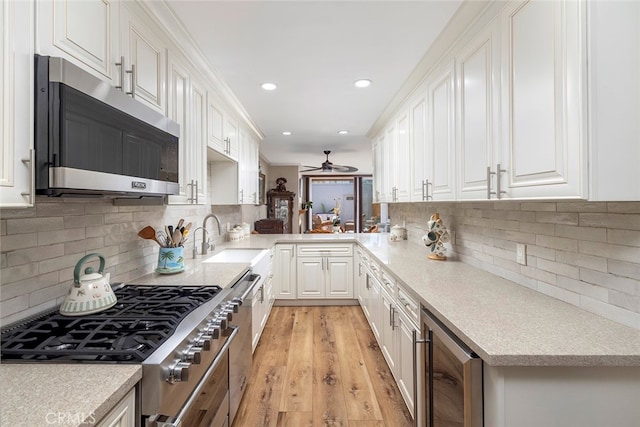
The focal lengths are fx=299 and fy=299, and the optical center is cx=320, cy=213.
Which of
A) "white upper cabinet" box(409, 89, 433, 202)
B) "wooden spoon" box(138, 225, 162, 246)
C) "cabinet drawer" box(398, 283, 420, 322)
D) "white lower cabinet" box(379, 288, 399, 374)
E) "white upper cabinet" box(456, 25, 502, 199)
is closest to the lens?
"white upper cabinet" box(456, 25, 502, 199)

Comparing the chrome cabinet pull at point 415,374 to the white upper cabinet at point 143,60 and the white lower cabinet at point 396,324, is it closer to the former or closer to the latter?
the white lower cabinet at point 396,324

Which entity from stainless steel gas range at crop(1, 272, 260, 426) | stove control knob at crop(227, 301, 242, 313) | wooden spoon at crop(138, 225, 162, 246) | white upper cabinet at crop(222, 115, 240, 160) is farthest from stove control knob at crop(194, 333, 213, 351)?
white upper cabinet at crop(222, 115, 240, 160)

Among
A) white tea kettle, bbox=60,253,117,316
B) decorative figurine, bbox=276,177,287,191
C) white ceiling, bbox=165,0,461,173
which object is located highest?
white ceiling, bbox=165,0,461,173

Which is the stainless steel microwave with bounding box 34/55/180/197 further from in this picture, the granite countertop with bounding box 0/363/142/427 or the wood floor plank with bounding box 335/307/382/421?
the wood floor plank with bounding box 335/307/382/421

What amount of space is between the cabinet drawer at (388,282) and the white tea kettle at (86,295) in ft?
5.32

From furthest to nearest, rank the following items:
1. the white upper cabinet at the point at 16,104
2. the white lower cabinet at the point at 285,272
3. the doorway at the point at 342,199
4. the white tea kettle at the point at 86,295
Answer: the doorway at the point at 342,199 < the white lower cabinet at the point at 285,272 < the white tea kettle at the point at 86,295 < the white upper cabinet at the point at 16,104

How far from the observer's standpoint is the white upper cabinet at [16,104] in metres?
0.77

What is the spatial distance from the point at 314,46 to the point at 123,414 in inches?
82.8

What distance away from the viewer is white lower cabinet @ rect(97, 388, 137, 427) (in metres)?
0.74

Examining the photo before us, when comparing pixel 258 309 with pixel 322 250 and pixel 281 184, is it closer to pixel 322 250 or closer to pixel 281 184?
pixel 322 250

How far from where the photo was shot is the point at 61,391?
739mm

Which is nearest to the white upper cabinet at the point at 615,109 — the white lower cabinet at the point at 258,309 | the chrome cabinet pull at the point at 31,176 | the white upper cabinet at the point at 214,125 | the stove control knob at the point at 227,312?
the stove control knob at the point at 227,312

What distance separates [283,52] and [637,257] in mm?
2137

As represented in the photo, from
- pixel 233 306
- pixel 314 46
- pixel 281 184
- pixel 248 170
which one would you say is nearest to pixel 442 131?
pixel 314 46
